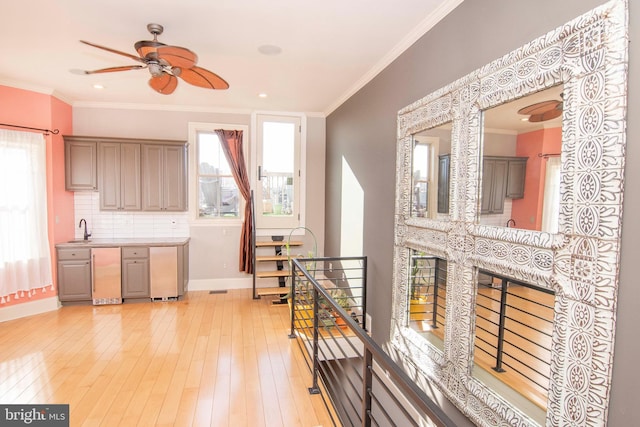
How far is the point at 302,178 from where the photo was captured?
5996mm

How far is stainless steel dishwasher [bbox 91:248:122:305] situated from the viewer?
4.86 metres

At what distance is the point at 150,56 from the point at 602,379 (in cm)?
347

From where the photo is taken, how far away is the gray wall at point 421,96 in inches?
53.9

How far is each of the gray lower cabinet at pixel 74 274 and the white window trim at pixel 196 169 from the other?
1569 millimetres

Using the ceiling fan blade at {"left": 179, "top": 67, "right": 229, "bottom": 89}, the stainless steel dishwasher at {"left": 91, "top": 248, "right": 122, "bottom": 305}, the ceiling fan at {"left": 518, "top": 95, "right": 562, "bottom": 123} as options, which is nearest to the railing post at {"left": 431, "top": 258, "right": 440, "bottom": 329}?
the ceiling fan at {"left": 518, "top": 95, "right": 562, "bottom": 123}

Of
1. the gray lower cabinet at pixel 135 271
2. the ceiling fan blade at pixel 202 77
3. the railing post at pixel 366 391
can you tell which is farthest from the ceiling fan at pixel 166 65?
the gray lower cabinet at pixel 135 271

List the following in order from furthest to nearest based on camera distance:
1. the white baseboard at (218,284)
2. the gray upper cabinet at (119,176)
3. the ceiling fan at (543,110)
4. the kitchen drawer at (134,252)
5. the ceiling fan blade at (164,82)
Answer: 1. the white baseboard at (218,284)
2. the gray upper cabinet at (119,176)
3. the kitchen drawer at (134,252)
4. the ceiling fan blade at (164,82)
5. the ceiling fan at (543,110)

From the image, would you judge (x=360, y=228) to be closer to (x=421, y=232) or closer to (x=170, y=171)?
(x=421, y=232)

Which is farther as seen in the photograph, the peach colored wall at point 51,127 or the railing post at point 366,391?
the peach colored wall at point 51,127

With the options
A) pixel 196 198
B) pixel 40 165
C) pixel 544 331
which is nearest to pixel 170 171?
pixel 196 198

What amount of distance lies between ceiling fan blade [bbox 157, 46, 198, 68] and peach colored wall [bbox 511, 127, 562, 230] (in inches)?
92.2

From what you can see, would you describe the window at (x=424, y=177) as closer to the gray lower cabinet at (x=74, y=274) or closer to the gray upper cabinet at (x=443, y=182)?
the gray upper cabinet at (x=443, y=182)

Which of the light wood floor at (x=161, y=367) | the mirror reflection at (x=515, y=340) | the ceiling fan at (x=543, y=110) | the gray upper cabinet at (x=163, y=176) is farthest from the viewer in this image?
the gray upper cabinet at (x=163, y=176)

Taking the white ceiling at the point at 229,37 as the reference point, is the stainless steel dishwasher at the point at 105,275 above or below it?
below
